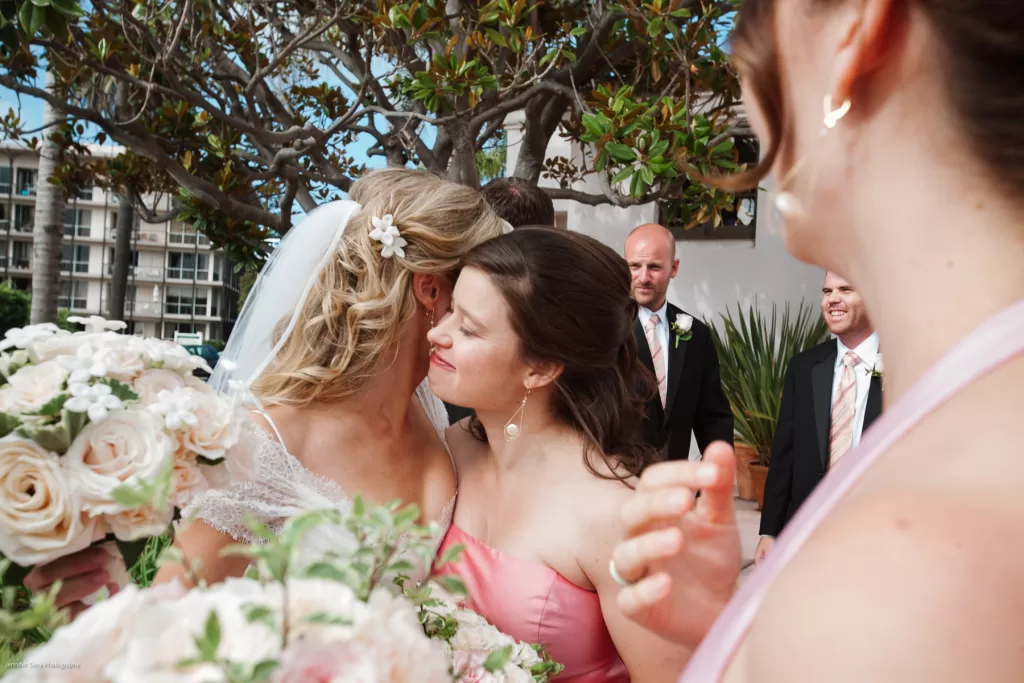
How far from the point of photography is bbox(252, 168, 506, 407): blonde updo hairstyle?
94.8 inches

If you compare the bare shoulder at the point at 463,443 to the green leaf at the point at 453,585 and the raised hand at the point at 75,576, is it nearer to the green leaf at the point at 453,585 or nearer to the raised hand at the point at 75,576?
the raised hand at the point at 75,576

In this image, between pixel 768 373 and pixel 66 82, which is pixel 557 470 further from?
pixel 66 82

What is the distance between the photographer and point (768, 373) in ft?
26.0

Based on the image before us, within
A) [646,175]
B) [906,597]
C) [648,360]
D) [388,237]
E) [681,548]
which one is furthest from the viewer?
[648,360]

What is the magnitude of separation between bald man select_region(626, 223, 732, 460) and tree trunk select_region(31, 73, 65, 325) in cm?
645

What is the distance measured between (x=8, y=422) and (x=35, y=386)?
6cm

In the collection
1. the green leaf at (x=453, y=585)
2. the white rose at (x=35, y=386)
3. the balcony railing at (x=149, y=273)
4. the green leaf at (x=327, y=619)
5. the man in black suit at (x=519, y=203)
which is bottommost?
the balcony railing at (x=149, y=273)

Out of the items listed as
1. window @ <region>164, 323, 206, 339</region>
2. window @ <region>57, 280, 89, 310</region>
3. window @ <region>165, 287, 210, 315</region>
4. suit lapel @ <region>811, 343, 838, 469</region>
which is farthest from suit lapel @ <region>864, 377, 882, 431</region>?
window @ <region>165, 287, 210, 315</region>

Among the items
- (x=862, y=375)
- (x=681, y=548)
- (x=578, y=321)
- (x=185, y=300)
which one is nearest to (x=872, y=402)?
(x=862, y=375)

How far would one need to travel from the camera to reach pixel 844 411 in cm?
442

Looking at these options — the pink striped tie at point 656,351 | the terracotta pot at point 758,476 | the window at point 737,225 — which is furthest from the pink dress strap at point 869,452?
the window at point 737,225

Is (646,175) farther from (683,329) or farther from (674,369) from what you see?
(674,369)

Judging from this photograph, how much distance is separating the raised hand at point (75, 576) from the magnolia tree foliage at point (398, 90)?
3501 millimetres

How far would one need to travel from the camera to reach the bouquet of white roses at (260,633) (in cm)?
58
